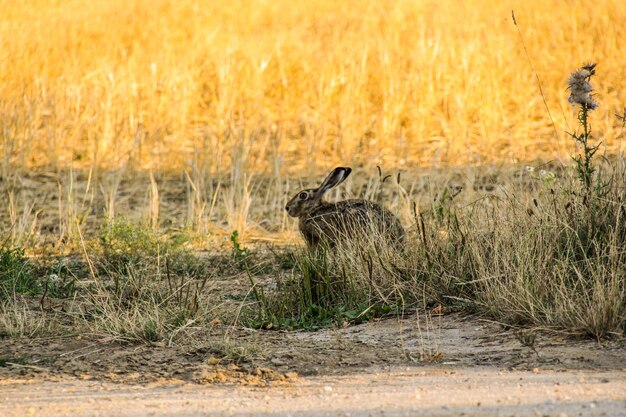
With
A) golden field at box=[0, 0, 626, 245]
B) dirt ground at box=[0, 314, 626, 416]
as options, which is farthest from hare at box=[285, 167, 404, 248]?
golden field at box=[0, 0, 626, 245]

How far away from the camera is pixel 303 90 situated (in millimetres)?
15492

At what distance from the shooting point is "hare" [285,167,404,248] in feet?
24.1

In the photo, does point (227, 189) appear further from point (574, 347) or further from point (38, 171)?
point (574, 347)

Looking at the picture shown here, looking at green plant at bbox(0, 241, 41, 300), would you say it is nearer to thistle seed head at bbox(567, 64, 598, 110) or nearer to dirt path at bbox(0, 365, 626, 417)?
dirt path at bbox(0, 365, 626, 417)

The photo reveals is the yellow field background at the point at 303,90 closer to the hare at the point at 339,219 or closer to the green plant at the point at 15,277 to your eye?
the hare at the point at 339,219

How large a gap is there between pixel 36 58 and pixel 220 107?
2.98 meters

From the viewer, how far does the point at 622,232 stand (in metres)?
6.24

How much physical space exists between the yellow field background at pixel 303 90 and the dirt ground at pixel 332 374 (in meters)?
5.45

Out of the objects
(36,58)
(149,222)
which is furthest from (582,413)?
(36,58)

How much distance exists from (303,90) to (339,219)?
797 cm

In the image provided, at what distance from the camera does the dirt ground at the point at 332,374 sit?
4.54 meters

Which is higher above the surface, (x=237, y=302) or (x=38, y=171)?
(x=38, y=171)

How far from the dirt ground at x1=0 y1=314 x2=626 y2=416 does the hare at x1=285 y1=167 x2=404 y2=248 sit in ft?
3.69

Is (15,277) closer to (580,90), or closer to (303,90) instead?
(580,90)
